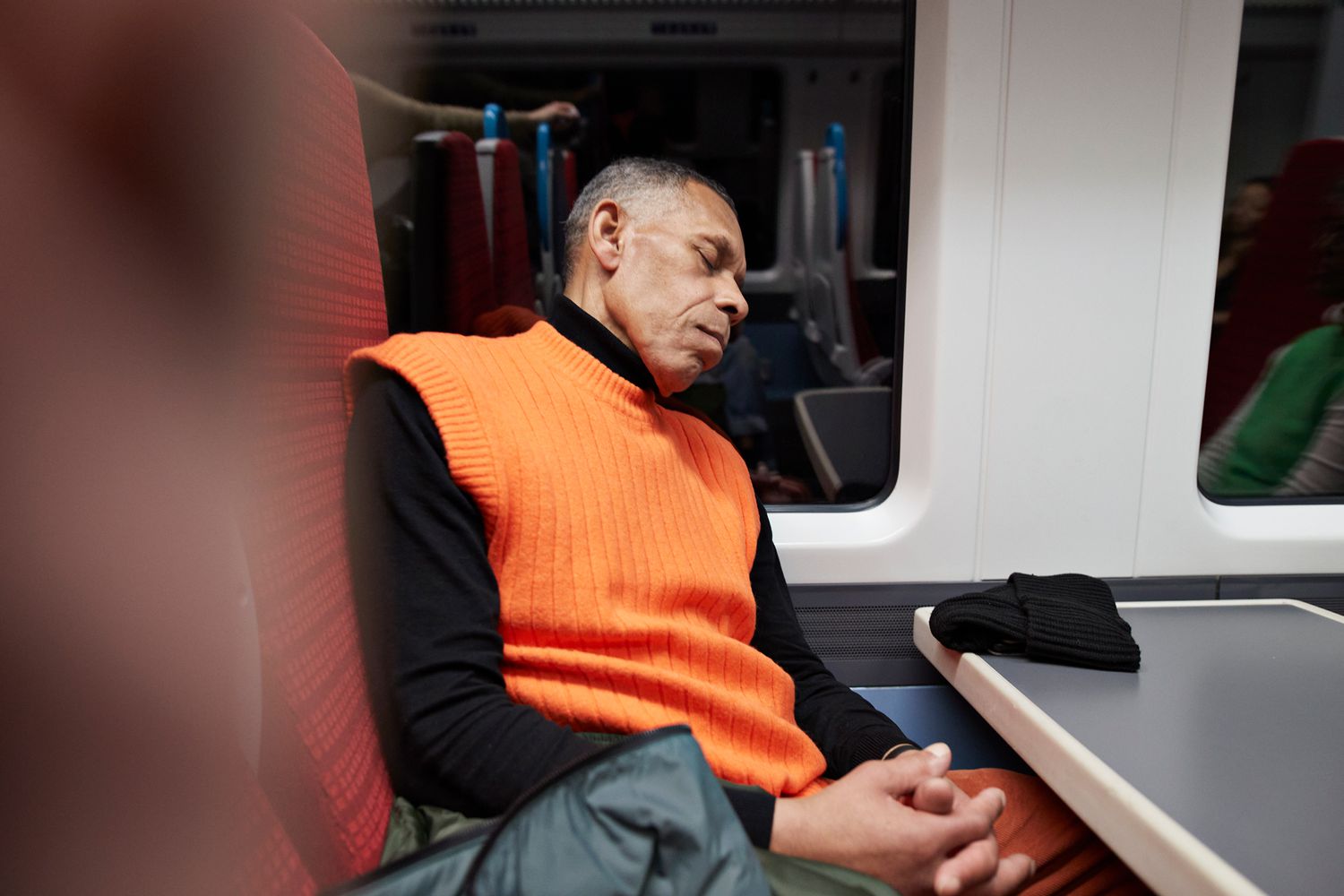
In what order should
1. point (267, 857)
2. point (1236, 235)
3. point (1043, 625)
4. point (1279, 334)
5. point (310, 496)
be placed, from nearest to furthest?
point (267, 857), point (310, 496), point (1043, 625), point (1236, 235), point (1279, 334)

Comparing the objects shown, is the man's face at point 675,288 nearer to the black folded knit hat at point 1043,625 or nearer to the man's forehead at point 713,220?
the man's forehead at point 713,220

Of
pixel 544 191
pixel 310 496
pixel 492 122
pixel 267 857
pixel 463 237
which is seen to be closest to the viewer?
pixel 267 857

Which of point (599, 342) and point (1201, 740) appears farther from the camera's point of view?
point (599, 342)

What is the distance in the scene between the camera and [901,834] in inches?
33.3

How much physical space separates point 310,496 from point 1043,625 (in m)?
1.09

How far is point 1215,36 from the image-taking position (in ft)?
4.55

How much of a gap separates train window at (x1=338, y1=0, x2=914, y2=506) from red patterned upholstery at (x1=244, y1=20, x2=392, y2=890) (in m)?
1.21

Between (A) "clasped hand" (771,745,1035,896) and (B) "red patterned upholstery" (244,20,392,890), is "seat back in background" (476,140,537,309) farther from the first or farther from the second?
(A) "clasped hand" (771,745,1035,896)

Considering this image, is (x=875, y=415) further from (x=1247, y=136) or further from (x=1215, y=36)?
(x=1247, y=136)

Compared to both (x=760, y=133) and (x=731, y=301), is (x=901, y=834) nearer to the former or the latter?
(x=731, y=301)

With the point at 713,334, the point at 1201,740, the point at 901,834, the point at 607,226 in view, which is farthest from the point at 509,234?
the point at 1201,740

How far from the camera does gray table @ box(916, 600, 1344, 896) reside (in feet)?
2.52

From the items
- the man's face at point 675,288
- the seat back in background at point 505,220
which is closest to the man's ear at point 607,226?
the man's face at point 675,288

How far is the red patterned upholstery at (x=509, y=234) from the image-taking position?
1.84 m
